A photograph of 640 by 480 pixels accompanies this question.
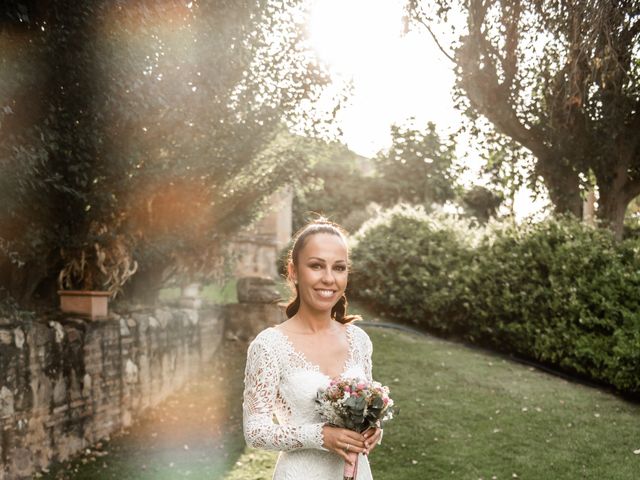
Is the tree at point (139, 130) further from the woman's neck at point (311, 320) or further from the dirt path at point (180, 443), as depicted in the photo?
the woman's neck at point (311, 320)

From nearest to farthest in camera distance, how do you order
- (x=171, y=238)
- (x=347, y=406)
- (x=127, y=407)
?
1. (x=347, y=406)
2. (x=127, y=407)
3. (x=171, y=238)

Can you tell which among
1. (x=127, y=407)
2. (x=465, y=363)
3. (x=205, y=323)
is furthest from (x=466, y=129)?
(x=127, y=407)

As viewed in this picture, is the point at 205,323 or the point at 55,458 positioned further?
the point at 205,323

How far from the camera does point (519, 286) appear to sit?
1173cm

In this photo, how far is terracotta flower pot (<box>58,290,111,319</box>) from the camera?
743cm

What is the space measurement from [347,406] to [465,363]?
8898mm

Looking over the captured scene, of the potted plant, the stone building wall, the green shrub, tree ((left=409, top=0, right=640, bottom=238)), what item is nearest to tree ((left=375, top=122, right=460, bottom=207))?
the stone building wall

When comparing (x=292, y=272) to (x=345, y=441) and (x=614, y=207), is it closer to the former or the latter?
(x=345, y=441)

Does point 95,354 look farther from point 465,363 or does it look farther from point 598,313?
point 598,313

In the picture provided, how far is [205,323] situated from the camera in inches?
420

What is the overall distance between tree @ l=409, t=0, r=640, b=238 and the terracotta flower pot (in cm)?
790

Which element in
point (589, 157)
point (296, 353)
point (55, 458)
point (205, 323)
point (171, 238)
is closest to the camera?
point (296, 353)

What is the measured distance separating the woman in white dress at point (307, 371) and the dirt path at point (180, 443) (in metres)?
4.24

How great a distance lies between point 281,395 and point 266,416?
180mm
